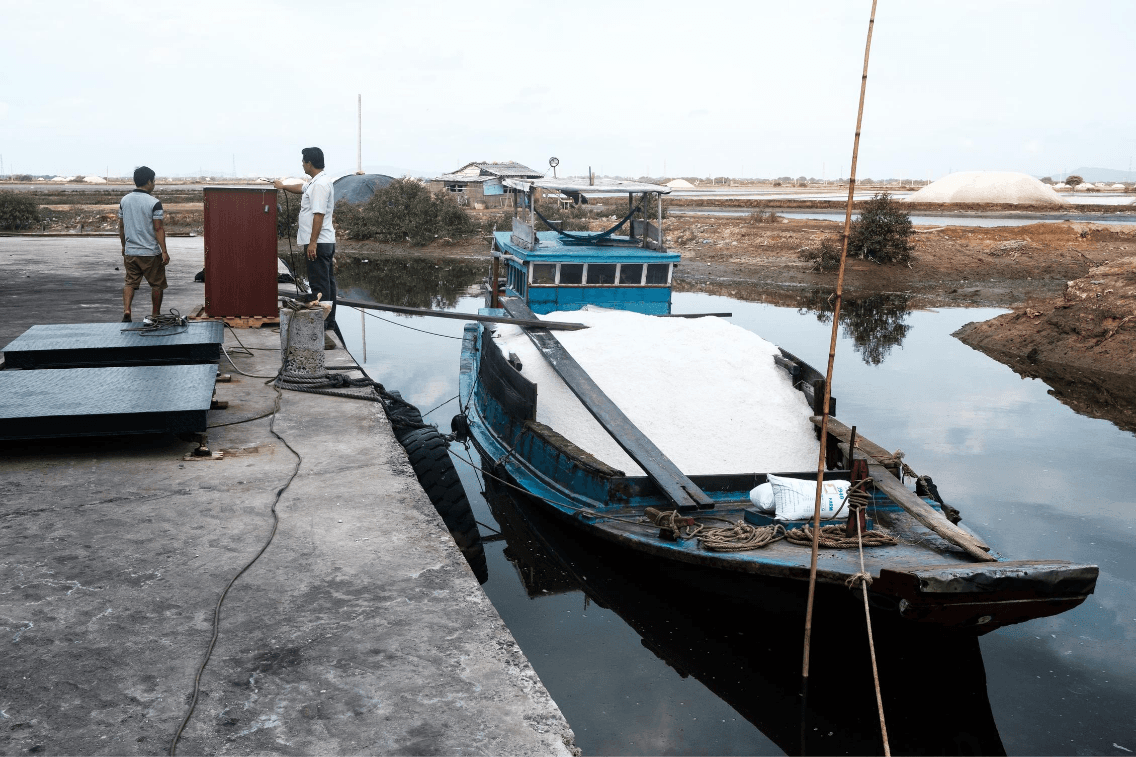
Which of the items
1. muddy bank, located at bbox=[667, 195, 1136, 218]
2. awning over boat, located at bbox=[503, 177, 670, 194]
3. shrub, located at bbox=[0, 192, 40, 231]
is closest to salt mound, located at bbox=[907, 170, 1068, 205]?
muddy bank, located at bbox=[667, 195, 1136, 218]

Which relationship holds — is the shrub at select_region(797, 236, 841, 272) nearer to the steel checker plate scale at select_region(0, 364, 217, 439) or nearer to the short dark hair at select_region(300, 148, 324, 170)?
the short dark hair at select_region(300, 148, 324, 170)

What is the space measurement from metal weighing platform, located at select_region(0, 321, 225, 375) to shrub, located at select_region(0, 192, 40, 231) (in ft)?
92.2

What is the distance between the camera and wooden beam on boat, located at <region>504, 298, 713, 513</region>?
221 inches

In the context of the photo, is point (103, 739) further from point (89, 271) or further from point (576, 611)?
point (89, 271)

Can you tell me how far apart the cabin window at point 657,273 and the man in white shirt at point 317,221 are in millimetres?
3824

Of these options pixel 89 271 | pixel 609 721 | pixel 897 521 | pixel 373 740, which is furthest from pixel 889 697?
pixel 89 271

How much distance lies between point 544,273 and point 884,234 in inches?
781

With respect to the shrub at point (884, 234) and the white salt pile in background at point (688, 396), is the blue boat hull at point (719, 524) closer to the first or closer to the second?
the white salt pile in background at point (688, 396)

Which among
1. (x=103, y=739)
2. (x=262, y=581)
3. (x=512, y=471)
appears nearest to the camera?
(x=103, y=739)

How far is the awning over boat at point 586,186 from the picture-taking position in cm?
1093

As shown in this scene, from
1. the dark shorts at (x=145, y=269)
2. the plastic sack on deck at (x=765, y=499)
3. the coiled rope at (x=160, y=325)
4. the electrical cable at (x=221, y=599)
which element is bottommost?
the plastic sack on deck at (x=765, y=499)

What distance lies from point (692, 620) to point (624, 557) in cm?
78

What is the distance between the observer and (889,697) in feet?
16.6

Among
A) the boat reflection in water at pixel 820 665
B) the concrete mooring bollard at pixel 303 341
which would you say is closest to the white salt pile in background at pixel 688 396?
the boat reflection in water at pixel 820 665
